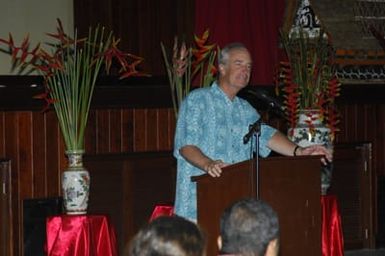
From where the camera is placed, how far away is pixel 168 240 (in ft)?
6.81

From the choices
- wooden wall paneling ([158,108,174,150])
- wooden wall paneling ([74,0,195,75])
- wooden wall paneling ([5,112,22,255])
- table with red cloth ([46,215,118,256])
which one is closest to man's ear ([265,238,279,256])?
table with red cloth ([46,215,118,256])

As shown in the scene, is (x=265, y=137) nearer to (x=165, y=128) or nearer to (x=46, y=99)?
(x=46, y=99)

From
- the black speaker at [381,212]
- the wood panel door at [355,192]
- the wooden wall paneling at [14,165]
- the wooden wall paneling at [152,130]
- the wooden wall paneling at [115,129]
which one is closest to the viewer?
the wooden wall paneling at [14,165]

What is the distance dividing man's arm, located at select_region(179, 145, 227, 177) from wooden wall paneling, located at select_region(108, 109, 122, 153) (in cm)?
159

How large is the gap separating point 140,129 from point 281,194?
6.04ft

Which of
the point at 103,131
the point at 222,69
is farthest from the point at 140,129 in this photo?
the point at 222,69

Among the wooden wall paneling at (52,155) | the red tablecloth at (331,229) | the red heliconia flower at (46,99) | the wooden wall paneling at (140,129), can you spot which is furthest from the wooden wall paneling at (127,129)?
the red tablecloth at (331,229)

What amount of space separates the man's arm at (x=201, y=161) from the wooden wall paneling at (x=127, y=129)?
5.31 feet

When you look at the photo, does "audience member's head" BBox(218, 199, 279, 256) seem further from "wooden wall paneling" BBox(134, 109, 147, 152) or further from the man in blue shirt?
"wooden wall paneling" BBox(134, 109, 147, 152)

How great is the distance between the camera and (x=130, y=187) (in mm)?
5859

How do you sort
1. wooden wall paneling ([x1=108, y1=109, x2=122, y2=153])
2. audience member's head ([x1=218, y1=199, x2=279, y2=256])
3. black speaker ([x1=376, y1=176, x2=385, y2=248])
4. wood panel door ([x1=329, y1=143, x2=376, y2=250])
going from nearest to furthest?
audience member's head ([x1=218, y1=199, x2=279, y2=256]), wooden wall paneling ([x1=108, y1=109, x2=122, y2=153]), wood panel door ([x1=329, y1=143, x2=376, y2=250]), black speaker ([x1=376, y1=176, x2=385, y2=248])

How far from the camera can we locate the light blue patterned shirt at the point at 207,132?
4316 mm

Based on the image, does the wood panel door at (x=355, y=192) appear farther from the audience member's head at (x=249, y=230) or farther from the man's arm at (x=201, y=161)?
the audience member's head at (x=249, y=230)

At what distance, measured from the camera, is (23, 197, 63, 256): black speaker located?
17.7 ft
